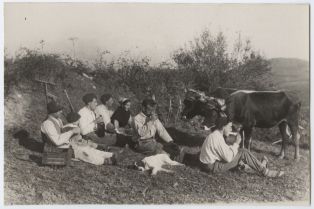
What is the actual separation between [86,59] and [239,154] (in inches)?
129

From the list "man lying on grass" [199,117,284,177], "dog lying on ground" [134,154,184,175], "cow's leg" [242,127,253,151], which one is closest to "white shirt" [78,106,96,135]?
"dog lying on ground" [134,154,184,175]

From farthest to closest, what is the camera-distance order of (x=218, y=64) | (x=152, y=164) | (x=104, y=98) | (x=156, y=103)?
(x=218, y=64)
(x=156, y=103)
(x=104, y=98)
(x=152, y=164)

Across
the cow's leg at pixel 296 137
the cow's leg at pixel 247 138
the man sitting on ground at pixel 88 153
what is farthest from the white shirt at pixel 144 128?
the cow's leg at pixel 296 137

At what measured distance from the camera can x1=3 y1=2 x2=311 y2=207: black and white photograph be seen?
878 centimetres

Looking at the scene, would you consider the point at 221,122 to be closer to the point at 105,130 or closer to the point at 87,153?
the point at 105,130

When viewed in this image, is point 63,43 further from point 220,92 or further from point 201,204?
point 201,204

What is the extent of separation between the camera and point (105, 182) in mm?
8750

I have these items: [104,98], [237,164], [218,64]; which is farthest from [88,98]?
[237,164]

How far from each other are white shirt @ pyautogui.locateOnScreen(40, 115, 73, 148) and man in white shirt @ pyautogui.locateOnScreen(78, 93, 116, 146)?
0.30 m

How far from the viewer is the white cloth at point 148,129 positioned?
905cm

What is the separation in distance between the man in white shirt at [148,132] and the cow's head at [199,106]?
0.57 metres

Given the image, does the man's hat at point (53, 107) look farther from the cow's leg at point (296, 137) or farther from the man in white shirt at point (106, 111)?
the cow's leg at point (296, 137)

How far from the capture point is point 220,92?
30.8 ft

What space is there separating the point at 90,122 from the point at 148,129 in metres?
1.05
